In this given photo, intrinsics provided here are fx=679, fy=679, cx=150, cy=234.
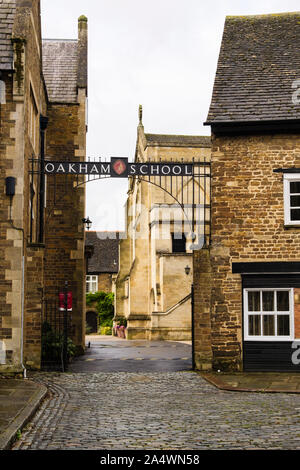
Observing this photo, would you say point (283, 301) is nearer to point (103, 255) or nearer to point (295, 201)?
point (295, 201)

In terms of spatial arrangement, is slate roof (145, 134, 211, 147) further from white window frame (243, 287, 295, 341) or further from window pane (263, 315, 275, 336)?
window pane (263, 315, 275, 336)

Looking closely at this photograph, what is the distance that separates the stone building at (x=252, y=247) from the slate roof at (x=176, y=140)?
27.2 metres

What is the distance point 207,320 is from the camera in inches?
692

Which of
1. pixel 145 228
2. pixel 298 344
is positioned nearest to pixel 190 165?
pixel 298 344

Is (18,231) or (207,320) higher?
(18,231)

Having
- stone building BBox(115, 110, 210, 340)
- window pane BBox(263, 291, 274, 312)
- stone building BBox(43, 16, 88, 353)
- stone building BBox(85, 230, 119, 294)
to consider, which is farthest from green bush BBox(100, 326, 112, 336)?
window pane BBox(263, 291, 274, 312)

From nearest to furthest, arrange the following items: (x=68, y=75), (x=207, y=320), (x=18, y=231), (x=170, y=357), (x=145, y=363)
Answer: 1. (x=18, y=231)
2. (x=207, y=320)
3. (x=145, y=363)
4. (x=170, y=357)
5. (x=68, y=75)

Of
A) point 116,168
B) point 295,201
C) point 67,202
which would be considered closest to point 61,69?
point 67,202

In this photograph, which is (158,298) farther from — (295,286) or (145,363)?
(295,286)

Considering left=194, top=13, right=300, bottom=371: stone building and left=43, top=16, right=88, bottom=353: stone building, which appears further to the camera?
left=43, top=16, right=88, bottom=353: stone building

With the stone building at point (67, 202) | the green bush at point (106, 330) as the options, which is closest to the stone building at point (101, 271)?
the green bush at point (106, 330)

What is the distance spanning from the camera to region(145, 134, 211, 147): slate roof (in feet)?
149

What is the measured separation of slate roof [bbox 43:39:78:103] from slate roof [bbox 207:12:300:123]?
7540 millimetres

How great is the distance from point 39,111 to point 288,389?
40.9 feet
